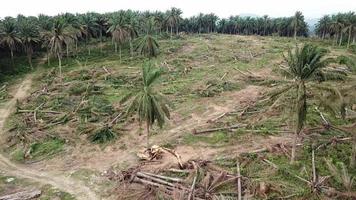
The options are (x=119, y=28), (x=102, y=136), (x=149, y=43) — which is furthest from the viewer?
(x=119, y=28)

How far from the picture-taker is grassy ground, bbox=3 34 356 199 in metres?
30.3

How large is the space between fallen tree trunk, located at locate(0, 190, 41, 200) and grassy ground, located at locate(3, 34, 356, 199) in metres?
3.56

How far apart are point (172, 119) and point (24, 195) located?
59.7ft

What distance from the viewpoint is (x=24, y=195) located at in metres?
27.6

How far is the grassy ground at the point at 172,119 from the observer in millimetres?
30312

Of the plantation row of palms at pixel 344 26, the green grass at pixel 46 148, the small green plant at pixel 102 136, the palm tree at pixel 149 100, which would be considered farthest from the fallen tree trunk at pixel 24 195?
the plantation row of palms at pixel 344 26

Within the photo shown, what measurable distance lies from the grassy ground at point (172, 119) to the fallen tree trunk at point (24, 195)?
356cm

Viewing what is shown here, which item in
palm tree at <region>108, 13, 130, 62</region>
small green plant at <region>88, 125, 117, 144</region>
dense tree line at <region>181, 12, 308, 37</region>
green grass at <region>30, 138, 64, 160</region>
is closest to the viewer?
green grass at <region>30, 138, 64, 160</region>

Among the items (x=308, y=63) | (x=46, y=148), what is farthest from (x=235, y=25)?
(x=308, y=63)

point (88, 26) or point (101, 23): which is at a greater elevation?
point (101, 23)

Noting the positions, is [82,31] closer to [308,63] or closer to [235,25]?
[308,63]

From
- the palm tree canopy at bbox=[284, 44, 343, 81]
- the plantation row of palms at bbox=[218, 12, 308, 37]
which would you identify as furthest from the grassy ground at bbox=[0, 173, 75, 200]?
the plantation row of palms at bbox=[218, 12, 308, 37]

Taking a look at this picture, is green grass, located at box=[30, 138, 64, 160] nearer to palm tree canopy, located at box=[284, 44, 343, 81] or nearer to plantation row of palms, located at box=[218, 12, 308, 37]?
palm tree canopy, located at box=[284, 44, 343, 81]

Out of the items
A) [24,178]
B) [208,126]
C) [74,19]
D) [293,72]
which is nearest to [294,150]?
[293,72]
